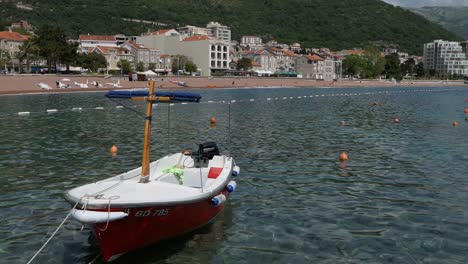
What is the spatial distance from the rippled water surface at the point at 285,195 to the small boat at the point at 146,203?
60 cm

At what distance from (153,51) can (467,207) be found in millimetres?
174361

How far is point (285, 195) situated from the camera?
A: 16.1 m

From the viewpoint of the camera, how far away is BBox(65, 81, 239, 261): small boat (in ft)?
31.2

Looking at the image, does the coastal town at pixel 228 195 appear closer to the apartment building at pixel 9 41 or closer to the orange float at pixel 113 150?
the orange float at pixel 113 150

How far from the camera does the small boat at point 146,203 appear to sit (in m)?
9.50

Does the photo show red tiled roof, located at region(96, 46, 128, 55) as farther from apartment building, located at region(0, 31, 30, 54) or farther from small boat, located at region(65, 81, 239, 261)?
small boat, located at region(65, 81, 239, 261)

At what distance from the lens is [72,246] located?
11.3 meters

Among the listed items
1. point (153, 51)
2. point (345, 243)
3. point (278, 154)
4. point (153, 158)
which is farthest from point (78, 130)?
point (153, 51)

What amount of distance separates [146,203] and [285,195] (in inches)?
292

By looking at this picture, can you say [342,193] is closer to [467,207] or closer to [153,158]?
[467,207]

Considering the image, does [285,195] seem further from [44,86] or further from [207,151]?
[44,86]

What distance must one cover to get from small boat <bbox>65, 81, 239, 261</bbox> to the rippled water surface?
1.96 feet

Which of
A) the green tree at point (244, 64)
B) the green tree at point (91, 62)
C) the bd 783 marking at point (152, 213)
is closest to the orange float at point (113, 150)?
the bd 783 marking at point (152, 213)

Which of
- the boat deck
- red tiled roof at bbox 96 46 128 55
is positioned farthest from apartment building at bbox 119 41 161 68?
the boat deck
